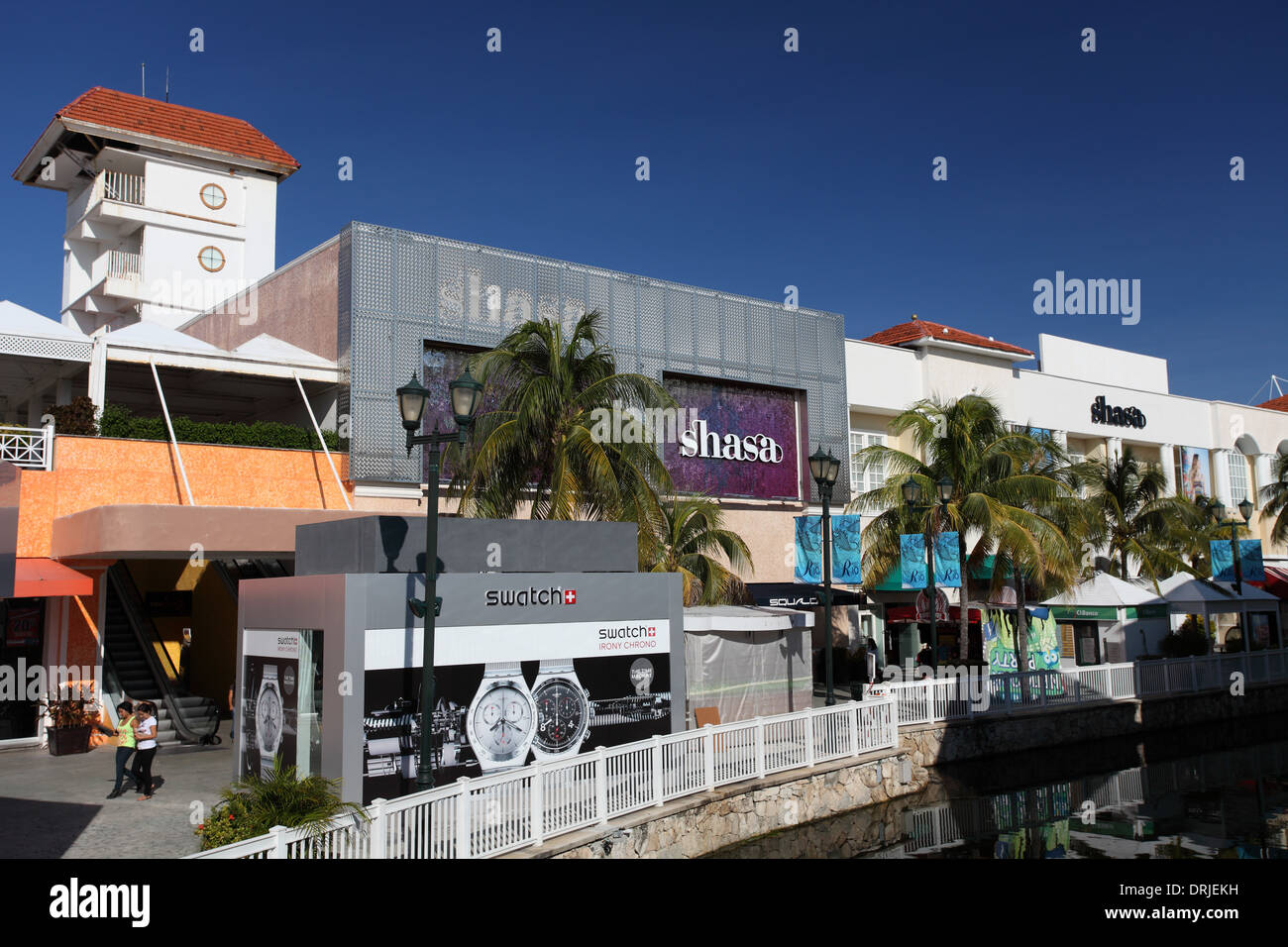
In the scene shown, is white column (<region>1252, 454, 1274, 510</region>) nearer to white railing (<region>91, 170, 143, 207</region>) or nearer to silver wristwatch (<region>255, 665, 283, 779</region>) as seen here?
silver wristwatch (<region>255, 665, 283, 779</region>)

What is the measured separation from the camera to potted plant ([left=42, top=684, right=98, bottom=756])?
744 inches

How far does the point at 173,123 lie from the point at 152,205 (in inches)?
144

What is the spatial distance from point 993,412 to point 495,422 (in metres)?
14.1

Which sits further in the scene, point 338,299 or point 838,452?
point 838,452

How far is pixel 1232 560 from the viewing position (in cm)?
3297

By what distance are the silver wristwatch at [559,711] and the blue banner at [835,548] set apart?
Answer: 15.8m

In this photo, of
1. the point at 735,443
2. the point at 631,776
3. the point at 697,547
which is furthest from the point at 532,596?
the point at 735,443

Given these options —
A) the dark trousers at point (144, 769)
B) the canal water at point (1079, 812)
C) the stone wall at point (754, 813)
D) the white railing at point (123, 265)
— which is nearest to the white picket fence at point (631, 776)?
the stone wall at point (754, 813)

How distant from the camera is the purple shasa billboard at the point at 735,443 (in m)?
29.5

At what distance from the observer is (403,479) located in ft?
78.2

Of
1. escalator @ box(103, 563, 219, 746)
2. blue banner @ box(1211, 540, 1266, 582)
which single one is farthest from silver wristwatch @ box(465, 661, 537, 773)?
blue banner @ box(1211, 540, 1266, 582)

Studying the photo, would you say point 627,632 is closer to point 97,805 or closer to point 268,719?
point 268,719
